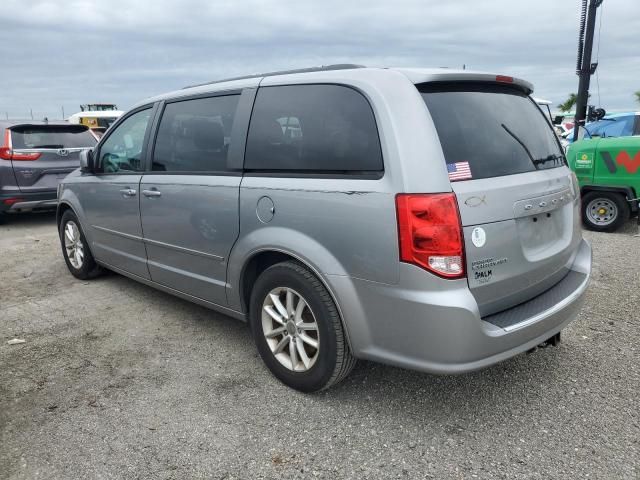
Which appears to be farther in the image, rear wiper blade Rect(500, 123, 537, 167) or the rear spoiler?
rear wiper blade Rect(500, 123, 537, 167)

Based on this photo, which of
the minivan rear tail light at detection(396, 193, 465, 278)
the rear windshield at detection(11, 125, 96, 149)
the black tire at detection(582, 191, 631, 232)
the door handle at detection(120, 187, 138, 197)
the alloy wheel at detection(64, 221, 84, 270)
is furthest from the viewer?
the rear windshield at detection(11, 125, 96, 149)

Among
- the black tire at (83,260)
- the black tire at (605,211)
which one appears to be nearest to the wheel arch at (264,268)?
the black tire at (83,260)

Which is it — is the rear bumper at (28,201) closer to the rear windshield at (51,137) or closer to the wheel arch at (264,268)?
the rear windshield at (51,137)

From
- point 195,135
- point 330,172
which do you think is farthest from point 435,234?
point 195,135

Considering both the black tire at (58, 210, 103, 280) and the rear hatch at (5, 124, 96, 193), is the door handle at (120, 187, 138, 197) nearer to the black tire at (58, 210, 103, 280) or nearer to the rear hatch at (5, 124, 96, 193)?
the black tire at (58, 210, 103, 280)

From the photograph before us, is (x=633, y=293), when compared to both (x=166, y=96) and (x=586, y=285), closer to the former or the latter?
(x=586, y=285)

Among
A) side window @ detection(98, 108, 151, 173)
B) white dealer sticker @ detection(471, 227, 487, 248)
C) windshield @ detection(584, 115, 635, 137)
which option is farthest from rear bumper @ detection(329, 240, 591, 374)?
windshield @ detection(584, 115, 635, 137)

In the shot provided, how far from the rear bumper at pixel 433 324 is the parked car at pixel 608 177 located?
16.5 ft

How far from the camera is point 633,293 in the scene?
4535mm

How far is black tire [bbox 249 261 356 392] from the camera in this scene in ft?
8.75

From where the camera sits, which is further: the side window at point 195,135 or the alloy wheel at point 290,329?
the side window at point 195,135

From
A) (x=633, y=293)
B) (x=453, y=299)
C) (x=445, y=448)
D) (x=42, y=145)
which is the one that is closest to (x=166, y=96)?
(x=453, y=299)

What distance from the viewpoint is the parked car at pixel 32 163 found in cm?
789

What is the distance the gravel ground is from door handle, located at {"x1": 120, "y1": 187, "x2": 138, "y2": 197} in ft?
3.35
